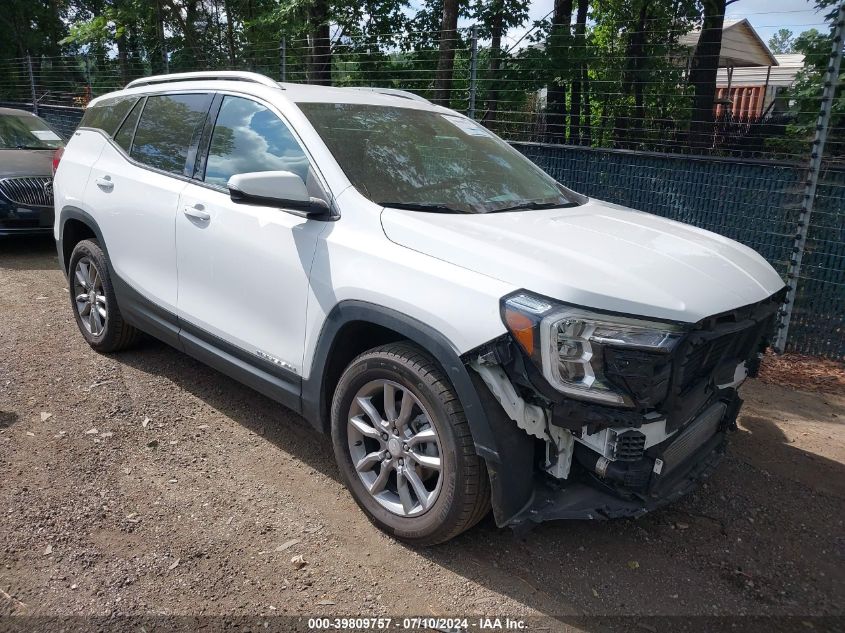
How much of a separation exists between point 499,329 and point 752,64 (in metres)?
24.9

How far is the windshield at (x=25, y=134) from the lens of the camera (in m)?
8.96

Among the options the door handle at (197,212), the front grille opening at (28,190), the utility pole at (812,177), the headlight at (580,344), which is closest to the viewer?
the headlight at (580,344)

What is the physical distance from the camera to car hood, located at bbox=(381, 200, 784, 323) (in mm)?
2541

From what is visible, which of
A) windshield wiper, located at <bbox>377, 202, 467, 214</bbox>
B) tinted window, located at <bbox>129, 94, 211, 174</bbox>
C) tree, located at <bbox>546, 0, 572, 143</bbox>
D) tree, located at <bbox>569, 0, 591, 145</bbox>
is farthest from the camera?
tree, located at <bbox>546, 0, 572, 143</bbox>

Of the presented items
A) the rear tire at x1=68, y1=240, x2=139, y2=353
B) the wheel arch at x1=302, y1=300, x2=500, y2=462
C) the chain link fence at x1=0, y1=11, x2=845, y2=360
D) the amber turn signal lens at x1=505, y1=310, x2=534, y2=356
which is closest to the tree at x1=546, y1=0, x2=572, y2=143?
the chain link fence at x1=0, y1=11, x2=845, y2=360

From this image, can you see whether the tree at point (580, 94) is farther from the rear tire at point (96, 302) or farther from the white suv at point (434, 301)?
the rear tire at point (96, 302)

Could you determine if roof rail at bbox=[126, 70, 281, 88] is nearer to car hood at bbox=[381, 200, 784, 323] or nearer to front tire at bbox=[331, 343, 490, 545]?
car hood at bbox=[381, 200, 784, 323]

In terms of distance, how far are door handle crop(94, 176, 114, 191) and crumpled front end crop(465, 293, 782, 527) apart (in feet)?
10.5

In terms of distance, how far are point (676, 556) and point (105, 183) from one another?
4.10 meters

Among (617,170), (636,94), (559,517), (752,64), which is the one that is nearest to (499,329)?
(559,517)

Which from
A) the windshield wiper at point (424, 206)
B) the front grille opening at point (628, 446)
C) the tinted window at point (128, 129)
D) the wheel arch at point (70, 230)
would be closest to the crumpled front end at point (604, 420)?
the front grille opening at point (628, 446)

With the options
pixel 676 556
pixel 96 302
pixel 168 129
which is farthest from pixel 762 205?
pixel 96 302

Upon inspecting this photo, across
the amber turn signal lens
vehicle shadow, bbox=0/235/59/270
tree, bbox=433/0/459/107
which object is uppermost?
tree, bbox=433/0/459/107

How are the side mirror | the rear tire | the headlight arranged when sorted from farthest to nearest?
1. the rear tire
2. the side mirror
3. the headlight
